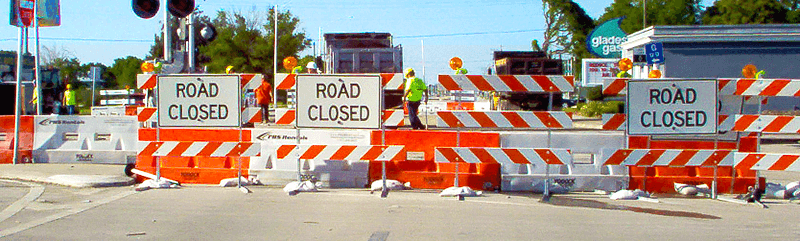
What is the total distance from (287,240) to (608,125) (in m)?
4.89

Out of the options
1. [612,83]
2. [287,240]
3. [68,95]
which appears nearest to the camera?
[287,240]

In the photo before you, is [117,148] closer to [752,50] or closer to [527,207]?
[527,207]

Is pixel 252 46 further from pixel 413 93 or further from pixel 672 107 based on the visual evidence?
pixel 672 107

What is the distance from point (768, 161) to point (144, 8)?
32.5ft

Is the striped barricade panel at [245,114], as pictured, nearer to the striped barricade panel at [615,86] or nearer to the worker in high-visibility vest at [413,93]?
the striped barricade panel at [615,86]

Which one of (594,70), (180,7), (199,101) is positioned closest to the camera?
(199,101)

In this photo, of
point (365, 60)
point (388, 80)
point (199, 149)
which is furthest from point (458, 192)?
point (365, 60)

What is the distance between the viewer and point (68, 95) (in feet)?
103

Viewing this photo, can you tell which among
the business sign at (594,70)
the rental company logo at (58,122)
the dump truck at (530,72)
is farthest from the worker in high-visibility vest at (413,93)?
the business sign at (594,70)

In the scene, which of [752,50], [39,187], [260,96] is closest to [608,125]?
[39,187]

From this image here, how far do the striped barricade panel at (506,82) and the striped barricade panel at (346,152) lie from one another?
1.05m

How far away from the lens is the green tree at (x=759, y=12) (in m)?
73.2

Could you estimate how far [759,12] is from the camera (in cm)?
7419

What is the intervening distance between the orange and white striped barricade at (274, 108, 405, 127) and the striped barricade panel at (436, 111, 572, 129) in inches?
24.4
